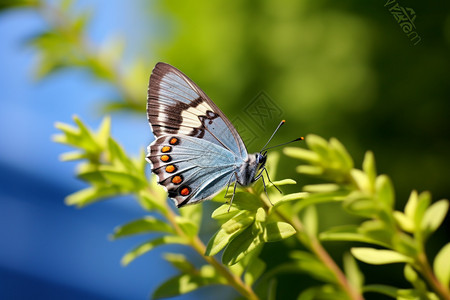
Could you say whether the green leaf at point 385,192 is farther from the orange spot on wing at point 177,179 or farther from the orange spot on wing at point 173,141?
the orange spot on wing at point 173,141

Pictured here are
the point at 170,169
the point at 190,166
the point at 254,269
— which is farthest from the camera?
the point at 190,166

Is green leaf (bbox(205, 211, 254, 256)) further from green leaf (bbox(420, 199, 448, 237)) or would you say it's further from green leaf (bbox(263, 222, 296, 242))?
green leaf (bbox(420, 199, 448, 237))

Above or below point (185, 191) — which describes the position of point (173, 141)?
above

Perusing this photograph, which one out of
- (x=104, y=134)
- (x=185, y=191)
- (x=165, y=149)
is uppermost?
(x=104, y=134)

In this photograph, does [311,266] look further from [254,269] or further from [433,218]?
[433,218]

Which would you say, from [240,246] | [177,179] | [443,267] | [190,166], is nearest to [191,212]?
[177,179]

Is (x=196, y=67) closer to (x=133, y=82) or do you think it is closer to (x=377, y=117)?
(x=133, y=82)

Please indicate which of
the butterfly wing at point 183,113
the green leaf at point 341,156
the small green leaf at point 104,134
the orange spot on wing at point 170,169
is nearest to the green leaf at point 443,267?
the green leaf at point 341,156
